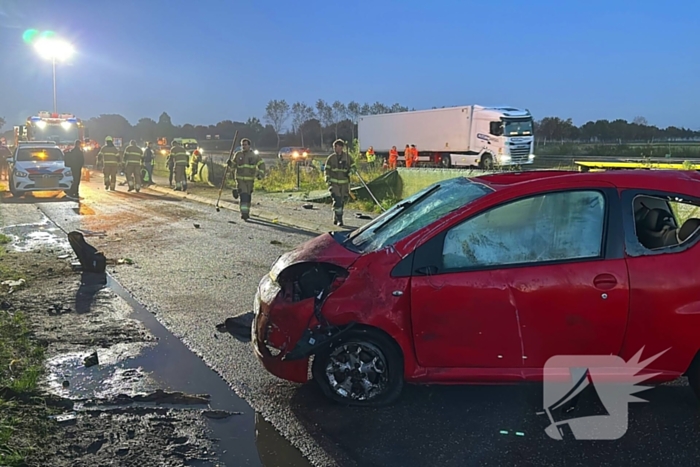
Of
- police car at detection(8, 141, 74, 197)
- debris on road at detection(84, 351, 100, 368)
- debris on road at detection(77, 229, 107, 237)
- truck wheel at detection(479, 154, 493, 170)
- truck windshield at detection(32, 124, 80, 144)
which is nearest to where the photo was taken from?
debris on road at detection(84, 351, 100, 368)

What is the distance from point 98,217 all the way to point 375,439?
41.1ft

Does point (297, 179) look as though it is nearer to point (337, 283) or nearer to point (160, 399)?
point (160, 399)

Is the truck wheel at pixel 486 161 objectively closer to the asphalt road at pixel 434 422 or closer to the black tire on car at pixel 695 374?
the asphalt road at pixel 434 422

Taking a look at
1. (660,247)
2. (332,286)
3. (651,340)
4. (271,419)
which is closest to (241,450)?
(271,419)

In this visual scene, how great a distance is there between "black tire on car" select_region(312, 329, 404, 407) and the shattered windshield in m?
0.62

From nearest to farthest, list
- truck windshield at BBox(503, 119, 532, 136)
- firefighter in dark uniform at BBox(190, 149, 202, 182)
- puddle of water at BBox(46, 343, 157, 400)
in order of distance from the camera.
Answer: puddle of water at BBox(46, 343, 157, 400) → firefighter in dark uniform at BBox(190, 149, 202, 182) → truck windshield at BBox(503, 119, 532, 136)

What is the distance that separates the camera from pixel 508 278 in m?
3.89

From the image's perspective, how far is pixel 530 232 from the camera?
4.03m

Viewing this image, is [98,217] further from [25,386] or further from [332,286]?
[332,286]

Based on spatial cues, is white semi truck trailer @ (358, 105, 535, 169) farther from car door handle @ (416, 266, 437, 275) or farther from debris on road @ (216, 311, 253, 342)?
car door handle @ (416, 266, 437, 275)

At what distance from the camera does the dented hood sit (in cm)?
420

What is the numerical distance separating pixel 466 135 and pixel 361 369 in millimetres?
31846

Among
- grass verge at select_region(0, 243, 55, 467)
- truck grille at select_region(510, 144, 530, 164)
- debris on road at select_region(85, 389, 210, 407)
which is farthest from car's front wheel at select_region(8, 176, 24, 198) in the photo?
truck grille at select_region(510, 144, 530, 164)

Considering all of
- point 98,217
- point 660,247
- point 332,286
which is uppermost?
point 660,247
